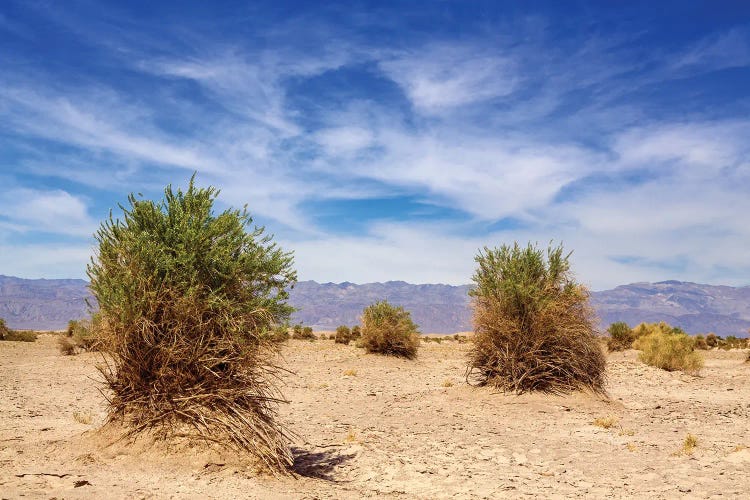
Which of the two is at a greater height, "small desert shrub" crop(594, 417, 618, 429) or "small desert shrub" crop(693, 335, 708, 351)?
"small desert shrub" crop(693, 335, 708, 351)

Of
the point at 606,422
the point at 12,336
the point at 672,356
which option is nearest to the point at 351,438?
the point at 606,422

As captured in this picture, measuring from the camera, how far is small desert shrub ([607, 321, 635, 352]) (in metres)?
32.5

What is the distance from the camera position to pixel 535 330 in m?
14.4

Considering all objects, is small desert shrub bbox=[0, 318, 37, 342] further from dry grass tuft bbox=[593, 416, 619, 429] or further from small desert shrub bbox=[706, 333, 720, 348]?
small desert shrub bbox=[706, 333, 720, 348]

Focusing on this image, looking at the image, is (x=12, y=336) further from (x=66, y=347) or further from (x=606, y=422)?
(x=606, y=422)

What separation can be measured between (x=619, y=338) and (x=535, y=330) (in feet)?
71.5

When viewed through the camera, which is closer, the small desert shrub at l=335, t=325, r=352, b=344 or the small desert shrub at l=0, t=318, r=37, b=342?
the small desert shrub at l=0, t=318, r=37, b=342

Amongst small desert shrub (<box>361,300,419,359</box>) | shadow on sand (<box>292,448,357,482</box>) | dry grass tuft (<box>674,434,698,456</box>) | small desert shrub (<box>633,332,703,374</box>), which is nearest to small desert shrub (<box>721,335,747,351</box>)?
small desert shrub (<box>633,332,703,374</box>)

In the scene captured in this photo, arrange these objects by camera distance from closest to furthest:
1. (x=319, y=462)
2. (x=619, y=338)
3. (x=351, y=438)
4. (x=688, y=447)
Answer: (x=319, y=462), (x=688, y=447), (x=351, y=438), (x=619, y=338)

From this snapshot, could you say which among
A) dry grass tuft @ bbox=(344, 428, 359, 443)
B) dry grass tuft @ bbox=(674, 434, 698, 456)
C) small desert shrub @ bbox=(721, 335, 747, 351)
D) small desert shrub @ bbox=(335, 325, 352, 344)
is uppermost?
small desert shrub @ bbox=(721, 335, 747, 351)

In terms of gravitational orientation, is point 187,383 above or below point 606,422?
above

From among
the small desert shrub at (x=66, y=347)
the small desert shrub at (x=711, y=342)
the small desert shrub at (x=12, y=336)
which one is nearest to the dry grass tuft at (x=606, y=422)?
the small desert shrub at (x=66, y=347)

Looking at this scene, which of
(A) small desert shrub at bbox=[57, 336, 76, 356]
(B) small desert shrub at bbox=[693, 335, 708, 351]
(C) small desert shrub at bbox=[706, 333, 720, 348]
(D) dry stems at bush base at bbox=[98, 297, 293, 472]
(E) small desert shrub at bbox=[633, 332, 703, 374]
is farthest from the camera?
(C) small desert shrub at bbox=[706, 333, 720, 348]

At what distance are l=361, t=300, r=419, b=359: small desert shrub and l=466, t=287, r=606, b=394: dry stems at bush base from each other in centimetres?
1067
